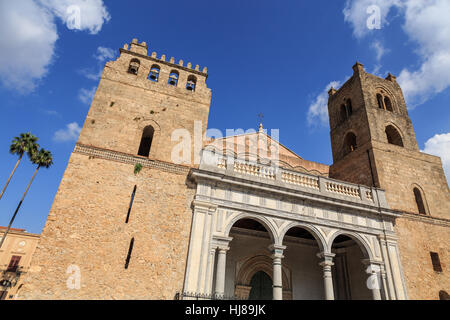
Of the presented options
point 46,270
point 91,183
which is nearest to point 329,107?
point 91,183

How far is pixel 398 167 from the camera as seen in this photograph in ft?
48.4

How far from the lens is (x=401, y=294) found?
1105 centimetres

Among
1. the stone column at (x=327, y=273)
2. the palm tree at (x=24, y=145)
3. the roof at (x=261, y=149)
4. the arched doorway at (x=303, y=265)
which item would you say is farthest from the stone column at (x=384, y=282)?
the palm tree at (x=24, y=145)

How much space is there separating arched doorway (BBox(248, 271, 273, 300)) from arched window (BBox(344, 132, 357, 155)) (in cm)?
919

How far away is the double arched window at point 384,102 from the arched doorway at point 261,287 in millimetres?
12336

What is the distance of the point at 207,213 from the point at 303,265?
653 cm

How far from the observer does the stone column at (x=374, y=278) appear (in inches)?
433

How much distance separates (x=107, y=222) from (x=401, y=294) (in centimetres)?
1132

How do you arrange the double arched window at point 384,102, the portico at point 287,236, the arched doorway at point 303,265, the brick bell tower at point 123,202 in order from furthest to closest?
1. the double arched window at point 384,102
2. the arched doorway at point 303,265
3. the portico at point 287,236
4. the brick bell tower at point 123,202

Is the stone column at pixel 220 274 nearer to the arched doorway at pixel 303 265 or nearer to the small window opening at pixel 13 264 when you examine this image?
the arched doorway at pixel 303 265

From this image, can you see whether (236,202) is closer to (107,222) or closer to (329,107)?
(107,222)

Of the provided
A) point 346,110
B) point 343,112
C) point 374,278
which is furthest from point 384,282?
point 343,112
